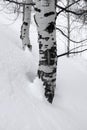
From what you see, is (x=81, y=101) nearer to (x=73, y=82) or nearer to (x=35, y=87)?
(x=73, y=82)

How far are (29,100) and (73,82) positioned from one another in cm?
137

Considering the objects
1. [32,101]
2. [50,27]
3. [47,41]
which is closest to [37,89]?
[32,101]

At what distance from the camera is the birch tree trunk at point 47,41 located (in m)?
2.92

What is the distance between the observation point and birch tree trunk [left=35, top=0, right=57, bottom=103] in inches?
115

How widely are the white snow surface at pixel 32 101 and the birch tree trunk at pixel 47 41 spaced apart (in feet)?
0.46

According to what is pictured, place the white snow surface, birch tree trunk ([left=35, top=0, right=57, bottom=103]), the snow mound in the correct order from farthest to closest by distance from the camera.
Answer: the snow mound
birch tree trunk ([left=35, top=0, right=57, bottom=103])
the white snow surface

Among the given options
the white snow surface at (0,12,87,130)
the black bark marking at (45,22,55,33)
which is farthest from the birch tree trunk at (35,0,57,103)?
the white snow surface at (0,12,87,130)

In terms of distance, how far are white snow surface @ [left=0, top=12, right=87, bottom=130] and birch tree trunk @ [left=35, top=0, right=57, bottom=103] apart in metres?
0.14

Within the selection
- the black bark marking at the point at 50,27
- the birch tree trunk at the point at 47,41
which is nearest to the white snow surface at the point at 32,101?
the birch tree trunk at the point at 47,41

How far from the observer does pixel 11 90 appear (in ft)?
9.84

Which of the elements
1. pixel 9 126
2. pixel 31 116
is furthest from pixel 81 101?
pixel 9 126

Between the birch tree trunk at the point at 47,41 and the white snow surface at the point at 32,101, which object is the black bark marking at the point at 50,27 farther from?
the white snow surface at the point at 32,101

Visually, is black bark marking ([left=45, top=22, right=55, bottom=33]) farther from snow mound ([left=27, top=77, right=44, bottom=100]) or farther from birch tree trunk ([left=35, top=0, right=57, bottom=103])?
snow mound ([left=27, top=77, right=44, bottom=100])

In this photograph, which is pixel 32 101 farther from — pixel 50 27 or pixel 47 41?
pixel 50 27
